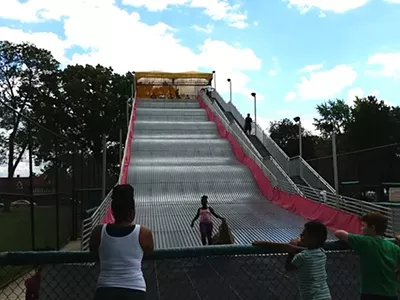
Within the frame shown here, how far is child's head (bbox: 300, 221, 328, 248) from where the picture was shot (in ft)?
11.9

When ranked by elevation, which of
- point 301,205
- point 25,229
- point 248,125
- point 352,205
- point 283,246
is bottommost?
point 301,205

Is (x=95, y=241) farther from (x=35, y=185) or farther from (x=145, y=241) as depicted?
(x=35, y=185)

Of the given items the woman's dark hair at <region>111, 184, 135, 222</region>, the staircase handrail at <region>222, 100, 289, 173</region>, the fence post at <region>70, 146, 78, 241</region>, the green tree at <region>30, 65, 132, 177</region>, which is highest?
the green tree at <region>30, 65, 132, 177</region>

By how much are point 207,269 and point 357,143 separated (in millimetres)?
48973

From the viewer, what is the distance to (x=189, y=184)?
2012cm

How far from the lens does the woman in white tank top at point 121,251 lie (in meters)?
3.05

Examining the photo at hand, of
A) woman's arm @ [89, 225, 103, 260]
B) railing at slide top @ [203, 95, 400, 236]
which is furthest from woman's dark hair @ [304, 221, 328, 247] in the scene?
railing at slide top @ [203, 95, 400, 236]

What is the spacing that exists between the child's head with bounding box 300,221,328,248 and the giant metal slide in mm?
7823

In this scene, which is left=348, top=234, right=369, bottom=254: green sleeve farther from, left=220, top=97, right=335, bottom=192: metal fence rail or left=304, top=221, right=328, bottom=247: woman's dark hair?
left=220, top=97, right=335, bottom=192: metal fence rail

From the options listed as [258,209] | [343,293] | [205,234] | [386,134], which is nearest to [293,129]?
[386,134]

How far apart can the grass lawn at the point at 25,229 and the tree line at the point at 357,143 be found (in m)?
9.29

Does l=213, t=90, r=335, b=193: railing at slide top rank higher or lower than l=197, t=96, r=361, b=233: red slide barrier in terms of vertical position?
higher

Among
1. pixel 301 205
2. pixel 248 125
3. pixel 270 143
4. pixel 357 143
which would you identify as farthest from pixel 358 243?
pixel 357 143

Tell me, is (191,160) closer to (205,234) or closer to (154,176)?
(154,176)
